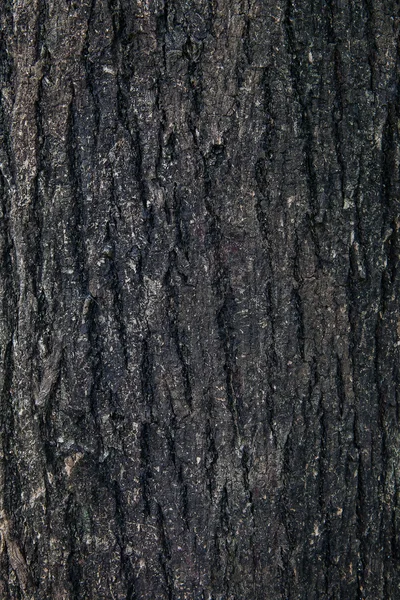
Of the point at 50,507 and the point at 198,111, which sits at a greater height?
the point at 198,111

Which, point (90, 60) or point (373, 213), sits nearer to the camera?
point (90, 60)

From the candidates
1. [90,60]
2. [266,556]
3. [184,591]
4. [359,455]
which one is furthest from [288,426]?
[90,60]

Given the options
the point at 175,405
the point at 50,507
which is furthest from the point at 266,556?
the point at 50,507

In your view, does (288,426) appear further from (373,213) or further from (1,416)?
(1,416)

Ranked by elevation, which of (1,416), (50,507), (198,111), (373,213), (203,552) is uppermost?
(198,111)

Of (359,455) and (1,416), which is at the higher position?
(1,416)

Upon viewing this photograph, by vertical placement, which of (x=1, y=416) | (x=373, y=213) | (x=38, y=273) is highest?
(x=373, y=213)

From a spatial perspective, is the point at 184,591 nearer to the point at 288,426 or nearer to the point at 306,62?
the point at 288,426
